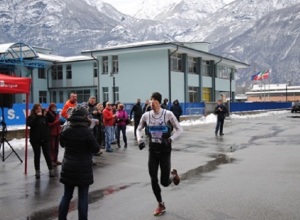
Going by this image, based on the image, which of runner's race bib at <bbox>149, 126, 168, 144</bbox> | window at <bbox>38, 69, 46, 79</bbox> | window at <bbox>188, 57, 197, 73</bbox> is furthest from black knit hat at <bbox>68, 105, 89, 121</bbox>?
window at <bbox>38, 69, 46, 79</bbox>

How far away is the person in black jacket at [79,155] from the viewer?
546 centimetres

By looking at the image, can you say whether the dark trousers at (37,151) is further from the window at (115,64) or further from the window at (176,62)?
the window at (115,64)

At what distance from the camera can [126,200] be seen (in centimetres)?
729

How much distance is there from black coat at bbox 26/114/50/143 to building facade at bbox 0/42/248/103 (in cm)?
2496

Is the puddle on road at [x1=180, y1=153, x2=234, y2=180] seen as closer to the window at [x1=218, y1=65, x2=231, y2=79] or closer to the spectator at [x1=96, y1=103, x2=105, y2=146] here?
the spectator at [x1=96, y1=103, x2=105, y2=146]

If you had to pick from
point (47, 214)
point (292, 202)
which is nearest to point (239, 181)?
point (292, 202)

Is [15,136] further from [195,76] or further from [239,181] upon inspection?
[195,76]

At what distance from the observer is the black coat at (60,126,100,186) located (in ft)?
17.9

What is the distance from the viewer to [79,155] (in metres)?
5.49

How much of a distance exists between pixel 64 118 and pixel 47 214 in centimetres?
480

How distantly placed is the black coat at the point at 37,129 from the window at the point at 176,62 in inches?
1154

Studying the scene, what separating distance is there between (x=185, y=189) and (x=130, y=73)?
32.6 meters

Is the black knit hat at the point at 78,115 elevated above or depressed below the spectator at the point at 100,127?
above

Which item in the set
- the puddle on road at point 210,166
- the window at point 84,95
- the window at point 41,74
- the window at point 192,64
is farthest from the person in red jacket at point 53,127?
the window at point 41,74
